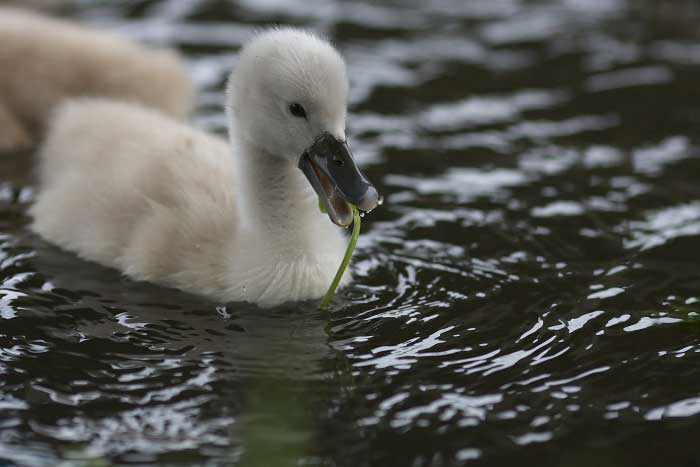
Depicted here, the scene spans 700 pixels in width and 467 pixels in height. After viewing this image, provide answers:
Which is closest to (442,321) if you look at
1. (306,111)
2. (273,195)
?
(273,195)

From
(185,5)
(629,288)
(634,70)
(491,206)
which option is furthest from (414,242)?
(185,5)

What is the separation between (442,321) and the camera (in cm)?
420

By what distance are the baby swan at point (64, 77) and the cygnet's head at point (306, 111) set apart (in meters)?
2.13

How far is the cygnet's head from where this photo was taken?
4.07m

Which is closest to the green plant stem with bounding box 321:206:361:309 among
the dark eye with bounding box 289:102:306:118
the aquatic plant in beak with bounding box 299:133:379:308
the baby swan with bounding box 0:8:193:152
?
the aquatic plant in beak with bounding box 299:133:379:308

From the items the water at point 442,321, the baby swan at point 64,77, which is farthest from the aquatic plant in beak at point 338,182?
the baby swan at point 64,77

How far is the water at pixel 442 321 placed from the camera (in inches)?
132

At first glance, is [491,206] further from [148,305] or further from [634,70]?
[634,70]

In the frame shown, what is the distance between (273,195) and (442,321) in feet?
2.73

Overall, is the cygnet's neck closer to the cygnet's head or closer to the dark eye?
the cygnet's head

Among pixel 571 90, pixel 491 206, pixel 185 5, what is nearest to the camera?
pixel 491 206

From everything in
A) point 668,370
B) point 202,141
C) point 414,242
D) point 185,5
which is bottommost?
point 668,370

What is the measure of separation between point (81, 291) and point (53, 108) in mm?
2061

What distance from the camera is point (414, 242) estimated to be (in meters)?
5.05
